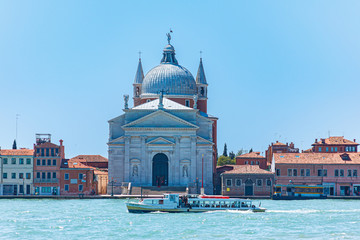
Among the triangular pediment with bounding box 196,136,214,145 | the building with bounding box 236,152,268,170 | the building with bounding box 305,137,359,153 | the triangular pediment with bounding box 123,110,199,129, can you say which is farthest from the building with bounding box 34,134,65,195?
the building with bounding box 305,137,359,153

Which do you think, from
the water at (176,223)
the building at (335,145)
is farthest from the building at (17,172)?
the building at (335,145)

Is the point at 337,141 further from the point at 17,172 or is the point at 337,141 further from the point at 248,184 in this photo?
the point at 17,172

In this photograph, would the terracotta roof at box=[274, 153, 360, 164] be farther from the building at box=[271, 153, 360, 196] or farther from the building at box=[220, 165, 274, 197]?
the building at box=[220, 165, 274, 197]

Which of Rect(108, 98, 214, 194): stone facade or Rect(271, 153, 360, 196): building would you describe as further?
Rect(271, 153, 360, 196): building

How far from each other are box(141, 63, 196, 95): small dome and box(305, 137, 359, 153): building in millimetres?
19557

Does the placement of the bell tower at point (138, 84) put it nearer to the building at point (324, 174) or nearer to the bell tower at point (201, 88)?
the bell tower at point (201, 88)

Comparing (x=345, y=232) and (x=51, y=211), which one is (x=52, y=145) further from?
(x=345, y=232)

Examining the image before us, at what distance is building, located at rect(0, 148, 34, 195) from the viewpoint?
309 feet

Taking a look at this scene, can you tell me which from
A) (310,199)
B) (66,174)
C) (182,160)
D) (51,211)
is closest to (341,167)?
(310,199)

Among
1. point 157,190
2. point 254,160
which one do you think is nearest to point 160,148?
point 157,190

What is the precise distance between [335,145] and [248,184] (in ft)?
87.0

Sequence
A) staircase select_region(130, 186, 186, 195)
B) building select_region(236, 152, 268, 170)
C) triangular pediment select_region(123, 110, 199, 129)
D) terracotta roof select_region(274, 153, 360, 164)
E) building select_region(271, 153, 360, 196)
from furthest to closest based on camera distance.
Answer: building select_region(236, 152, 268, 170) → terracotta roof select_region(274, 153, 360, 164) → building select_region(271, 153, 360, 196) → triangular pediment select_region(123, 110, 199, 129) → staircase select_region(130, 186, 186, 195)

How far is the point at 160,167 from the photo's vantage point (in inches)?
3880

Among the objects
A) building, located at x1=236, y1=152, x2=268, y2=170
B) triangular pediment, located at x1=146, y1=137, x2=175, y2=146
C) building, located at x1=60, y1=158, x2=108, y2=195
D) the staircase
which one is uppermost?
triangular pediment, located at x1=146, y1=137, x2=175, y2=146
